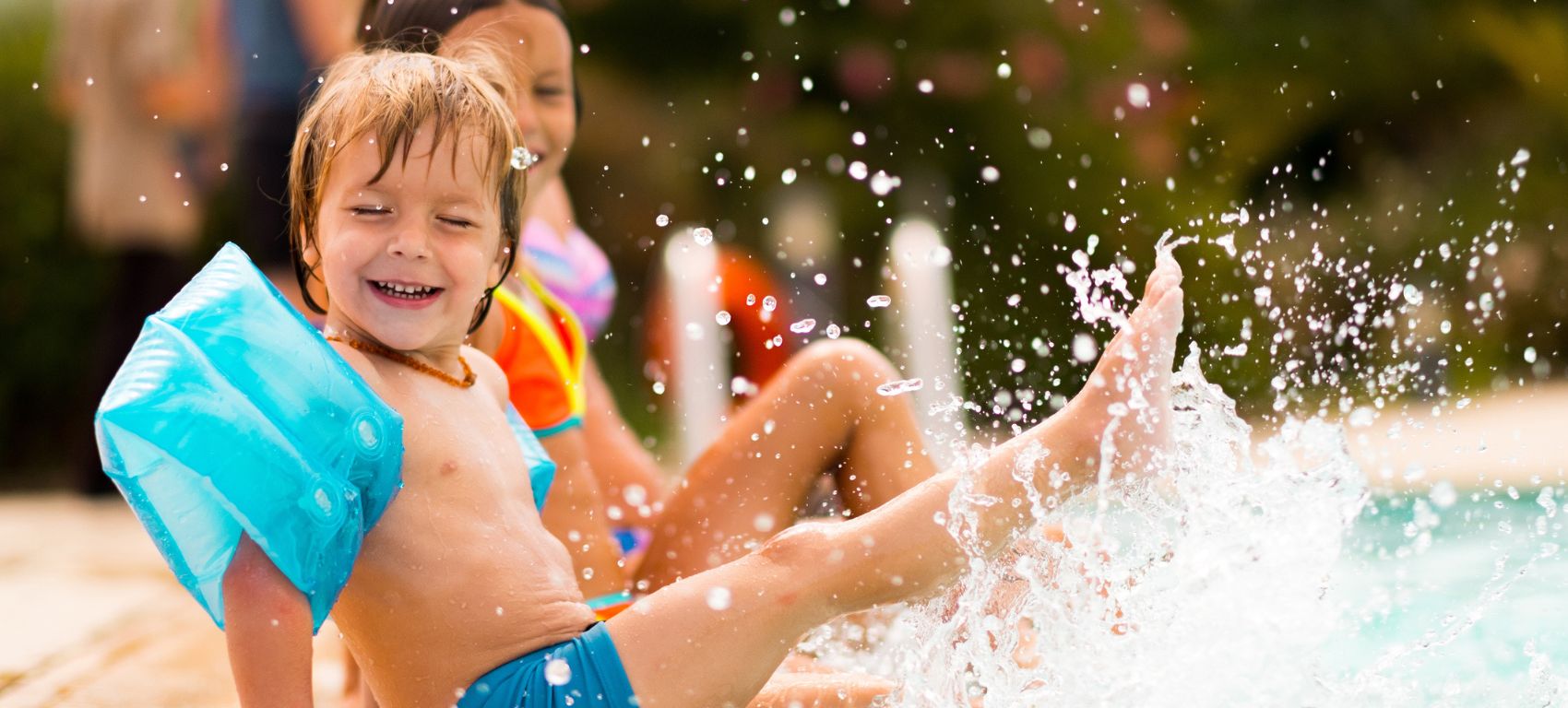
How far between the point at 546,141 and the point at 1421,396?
4492mm

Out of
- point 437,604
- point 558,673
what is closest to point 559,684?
point 558,673

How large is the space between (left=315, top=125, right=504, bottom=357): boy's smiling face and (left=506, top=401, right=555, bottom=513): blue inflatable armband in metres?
0.23

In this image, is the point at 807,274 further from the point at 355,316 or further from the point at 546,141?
the point at 355,316

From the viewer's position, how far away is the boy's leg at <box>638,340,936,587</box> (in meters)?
2.39

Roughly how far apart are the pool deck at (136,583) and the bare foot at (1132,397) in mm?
738

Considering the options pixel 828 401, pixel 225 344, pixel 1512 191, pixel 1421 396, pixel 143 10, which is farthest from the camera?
pixel 1512 191

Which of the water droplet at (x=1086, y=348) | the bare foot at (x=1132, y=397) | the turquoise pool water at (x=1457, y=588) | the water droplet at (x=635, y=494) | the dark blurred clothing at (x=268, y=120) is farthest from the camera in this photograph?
the water droplet at (x=1086, y=348)

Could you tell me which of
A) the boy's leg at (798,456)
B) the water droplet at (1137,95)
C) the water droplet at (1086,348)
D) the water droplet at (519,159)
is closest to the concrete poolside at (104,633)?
the boy's leg at (798,456)

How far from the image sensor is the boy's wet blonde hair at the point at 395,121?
1.85 meters

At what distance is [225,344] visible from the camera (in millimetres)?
1694

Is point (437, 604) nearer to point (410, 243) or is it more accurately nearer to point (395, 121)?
point (410, 243)

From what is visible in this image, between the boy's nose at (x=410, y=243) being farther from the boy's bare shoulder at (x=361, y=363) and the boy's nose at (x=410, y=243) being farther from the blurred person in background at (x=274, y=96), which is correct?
the blurred person in background at (x=274, y=96)

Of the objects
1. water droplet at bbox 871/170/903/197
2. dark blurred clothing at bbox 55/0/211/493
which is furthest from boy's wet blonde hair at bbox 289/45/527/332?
water droplet at bbox 871/170/903/197

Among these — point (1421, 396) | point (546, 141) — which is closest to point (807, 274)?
point (1421, 396)
